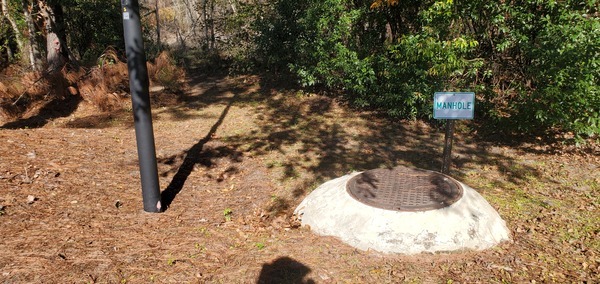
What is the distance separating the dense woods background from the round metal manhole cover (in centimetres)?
299

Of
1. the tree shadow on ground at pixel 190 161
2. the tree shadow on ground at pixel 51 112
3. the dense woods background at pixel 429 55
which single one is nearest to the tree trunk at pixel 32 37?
the dense woods background at pixel 429 55

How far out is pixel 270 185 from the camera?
5.78 meters

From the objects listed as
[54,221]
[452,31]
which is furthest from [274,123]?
[54,221]

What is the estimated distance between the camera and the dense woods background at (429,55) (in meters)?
6.05

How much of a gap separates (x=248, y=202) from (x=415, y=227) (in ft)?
7.44

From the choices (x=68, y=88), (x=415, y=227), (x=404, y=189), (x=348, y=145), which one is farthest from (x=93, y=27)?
(x=415, y=227)

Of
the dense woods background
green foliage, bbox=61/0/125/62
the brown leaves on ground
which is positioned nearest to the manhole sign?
the dense woods background

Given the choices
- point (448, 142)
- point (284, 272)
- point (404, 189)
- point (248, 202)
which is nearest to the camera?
point (284, 272)

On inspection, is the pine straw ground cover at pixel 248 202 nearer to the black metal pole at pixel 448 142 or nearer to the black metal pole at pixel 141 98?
the black metal pole at pixel 141 98

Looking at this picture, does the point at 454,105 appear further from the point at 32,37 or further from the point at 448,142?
the point at 32,37

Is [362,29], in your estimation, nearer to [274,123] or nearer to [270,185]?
[274,123]

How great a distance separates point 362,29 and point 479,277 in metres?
7.47

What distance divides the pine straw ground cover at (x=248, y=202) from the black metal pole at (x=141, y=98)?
1.01 feet

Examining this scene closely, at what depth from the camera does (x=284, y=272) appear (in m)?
3.47
